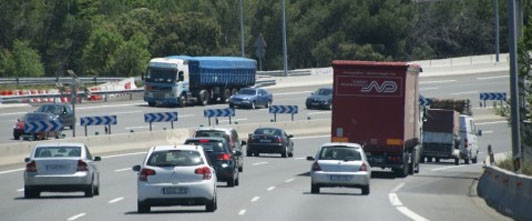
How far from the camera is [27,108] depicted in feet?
277

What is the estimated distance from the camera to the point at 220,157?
37594mm

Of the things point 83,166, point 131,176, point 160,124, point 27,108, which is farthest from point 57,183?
point 27,108

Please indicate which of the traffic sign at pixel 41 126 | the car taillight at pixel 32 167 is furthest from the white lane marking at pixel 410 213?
the traffic sign at pixel 41 126

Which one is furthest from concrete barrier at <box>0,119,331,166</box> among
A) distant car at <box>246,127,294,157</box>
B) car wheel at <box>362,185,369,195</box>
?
car wheel at <box>362,185,369,195</box>

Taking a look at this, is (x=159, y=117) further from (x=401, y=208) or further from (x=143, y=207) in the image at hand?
(x=143, y=207)

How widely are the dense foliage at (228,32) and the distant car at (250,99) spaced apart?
32.9 m

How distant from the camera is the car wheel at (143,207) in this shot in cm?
2803

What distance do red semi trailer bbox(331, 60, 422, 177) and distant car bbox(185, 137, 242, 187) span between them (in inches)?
309

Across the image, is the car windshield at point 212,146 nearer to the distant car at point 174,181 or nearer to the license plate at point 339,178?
the license plate at point 339,178

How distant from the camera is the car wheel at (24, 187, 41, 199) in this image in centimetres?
3312

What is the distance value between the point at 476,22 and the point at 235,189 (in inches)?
4214

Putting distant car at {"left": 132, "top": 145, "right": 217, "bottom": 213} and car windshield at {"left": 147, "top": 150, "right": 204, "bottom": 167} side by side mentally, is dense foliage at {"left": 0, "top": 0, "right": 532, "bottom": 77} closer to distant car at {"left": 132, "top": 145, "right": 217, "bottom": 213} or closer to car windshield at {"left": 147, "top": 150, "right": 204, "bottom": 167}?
car windshield at {"left": 147, "top": 150, "right": 204, "bottom": 167}

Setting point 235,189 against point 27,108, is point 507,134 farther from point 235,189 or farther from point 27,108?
point 235,189

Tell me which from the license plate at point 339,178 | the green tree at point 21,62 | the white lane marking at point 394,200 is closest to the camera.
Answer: the white lane marking at point 394,200
